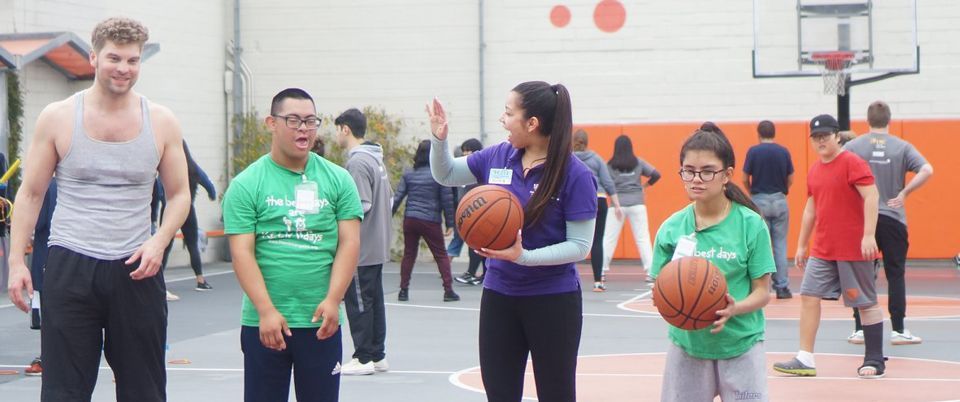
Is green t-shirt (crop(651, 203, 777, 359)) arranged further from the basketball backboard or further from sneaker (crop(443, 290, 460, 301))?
the basketball backboard

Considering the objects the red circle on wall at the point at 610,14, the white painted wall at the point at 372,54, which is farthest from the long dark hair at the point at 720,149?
the white painted wall at the point at 372,54

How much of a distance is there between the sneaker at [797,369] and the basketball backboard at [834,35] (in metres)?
8.87

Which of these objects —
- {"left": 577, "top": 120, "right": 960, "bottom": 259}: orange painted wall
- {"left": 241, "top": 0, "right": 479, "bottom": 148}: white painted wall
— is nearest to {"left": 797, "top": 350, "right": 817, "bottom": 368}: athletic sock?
{"left": 577, "top": 120, "right": 960, "bottom": 259}: orange painted wall

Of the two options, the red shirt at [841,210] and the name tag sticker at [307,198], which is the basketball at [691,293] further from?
the red shirt at [841,210]

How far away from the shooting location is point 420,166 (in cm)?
1488

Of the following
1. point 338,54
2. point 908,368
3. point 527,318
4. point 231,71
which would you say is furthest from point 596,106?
point 527,318

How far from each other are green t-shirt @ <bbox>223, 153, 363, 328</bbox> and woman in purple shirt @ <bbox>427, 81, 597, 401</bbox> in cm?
72

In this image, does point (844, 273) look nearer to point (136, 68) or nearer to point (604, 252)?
point (136, 68)

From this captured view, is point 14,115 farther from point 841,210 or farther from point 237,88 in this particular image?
point 841,210

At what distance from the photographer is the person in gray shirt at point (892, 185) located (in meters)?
10.4

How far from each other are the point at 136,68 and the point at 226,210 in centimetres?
71

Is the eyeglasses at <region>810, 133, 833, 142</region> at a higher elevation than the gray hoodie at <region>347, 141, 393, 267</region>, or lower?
higher

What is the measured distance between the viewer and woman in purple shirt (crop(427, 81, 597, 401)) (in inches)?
216

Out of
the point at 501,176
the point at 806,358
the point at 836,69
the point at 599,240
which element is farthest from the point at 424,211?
the point at 501,176
